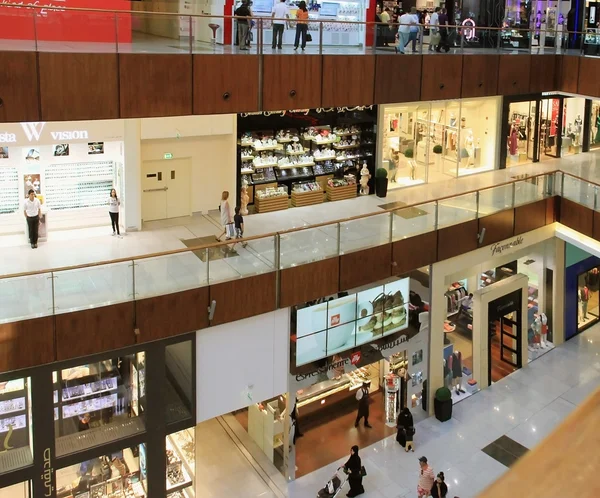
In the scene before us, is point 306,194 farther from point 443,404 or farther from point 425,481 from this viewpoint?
point 425,481

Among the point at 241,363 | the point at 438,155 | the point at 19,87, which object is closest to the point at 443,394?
the point at 241,363

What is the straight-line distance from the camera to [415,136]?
23.5 meters

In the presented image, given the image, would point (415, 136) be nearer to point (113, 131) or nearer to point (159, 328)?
point (113, 131)

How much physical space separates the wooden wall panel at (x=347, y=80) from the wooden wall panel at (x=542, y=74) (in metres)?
7.29

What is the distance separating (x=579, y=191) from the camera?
21031mm

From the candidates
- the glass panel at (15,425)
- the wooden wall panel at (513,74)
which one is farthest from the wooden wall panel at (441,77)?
Result: the glass panel at (15,425)

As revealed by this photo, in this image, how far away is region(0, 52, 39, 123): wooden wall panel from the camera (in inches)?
514

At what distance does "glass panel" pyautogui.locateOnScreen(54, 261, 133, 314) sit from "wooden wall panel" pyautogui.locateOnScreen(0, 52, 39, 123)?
305 cm

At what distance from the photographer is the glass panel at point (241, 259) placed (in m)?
14.1

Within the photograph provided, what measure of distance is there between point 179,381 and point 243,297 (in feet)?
6.69

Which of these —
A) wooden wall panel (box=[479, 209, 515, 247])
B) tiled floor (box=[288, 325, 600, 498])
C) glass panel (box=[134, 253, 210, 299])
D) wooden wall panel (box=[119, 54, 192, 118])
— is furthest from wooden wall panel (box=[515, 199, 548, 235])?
glass panel (box=[134, 253, 210, 299])

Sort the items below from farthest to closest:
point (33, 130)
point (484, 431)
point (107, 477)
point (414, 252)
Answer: point (484, 431) < point (414, 252) < point (33, 130) < point (107, 477)

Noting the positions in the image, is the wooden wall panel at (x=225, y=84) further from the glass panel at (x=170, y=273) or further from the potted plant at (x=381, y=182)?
the potted plant at (x=381, y=182)

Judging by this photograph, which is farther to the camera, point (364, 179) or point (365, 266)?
point (364, 179)
